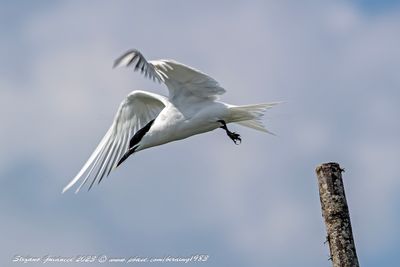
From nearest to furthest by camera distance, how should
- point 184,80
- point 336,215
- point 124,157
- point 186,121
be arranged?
point 336,215 < point 184,80 < point 186,121 < point 124,157

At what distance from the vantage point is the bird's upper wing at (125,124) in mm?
12594

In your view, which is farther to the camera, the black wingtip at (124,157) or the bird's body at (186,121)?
the black wingtip at (124,157)

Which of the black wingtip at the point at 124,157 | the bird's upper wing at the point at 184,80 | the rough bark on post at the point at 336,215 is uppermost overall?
the bird's upper wing at the point at 184,80

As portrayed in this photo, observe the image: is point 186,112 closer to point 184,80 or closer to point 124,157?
point 184,80

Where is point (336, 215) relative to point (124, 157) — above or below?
below

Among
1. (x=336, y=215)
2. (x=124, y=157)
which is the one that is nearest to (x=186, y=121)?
(x=124, y=157)

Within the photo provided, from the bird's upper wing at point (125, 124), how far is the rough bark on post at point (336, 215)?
5.61 m

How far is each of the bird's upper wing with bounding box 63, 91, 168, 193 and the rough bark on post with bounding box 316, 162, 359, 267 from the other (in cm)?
561

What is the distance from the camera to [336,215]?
274 inches

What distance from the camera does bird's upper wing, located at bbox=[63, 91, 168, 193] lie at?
12.6m

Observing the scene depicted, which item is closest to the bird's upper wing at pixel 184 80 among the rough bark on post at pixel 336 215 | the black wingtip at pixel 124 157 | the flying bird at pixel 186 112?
the flying bird at pixel 186 112

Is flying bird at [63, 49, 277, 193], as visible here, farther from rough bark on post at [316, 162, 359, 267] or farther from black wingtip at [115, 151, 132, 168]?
rough bark on post at [316, 162, 359, 267]

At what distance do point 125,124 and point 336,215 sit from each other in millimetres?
6345

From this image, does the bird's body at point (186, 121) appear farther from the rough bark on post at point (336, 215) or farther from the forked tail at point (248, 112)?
the rough bark on post at point (336, 215)
